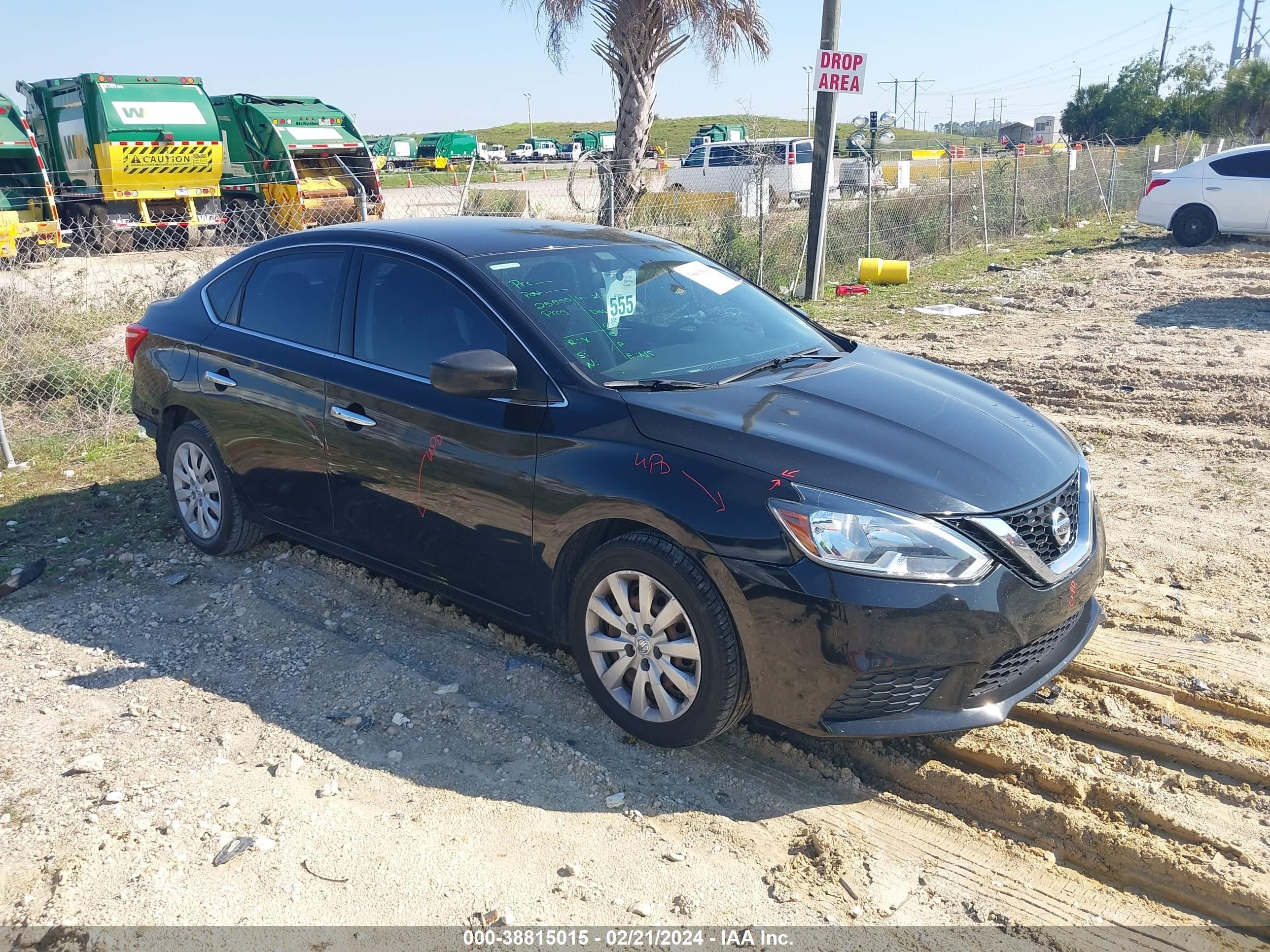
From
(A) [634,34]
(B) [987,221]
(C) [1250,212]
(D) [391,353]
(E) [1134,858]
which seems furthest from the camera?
(B) [987,221]

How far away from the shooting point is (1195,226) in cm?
1705

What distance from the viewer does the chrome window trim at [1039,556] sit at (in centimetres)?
316

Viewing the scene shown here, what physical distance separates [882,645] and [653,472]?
934 millimetres

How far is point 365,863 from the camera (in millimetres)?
3039

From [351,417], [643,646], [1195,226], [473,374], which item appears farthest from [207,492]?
[1195,226]

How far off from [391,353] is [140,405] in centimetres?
234

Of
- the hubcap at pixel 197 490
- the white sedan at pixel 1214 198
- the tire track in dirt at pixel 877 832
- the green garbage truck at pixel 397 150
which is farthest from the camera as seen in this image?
the green garbage truck at pixel 397 150

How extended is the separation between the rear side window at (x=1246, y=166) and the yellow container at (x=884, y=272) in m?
6.36

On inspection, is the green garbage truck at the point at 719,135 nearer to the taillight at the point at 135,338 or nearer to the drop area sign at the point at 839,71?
the drop area sign at the point at 839,71

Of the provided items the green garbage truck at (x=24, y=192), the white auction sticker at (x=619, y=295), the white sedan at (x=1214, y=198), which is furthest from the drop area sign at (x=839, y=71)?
the green garbage truck at (x=24, y=192)

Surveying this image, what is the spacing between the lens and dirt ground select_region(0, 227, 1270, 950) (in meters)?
2.88

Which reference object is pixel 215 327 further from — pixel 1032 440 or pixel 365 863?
pixel 1032 440

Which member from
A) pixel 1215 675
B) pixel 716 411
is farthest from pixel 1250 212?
pixel 716 411

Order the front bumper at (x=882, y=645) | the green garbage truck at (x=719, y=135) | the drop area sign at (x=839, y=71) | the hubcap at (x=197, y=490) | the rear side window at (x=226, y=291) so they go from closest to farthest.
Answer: the front bumper at (x=882, y=645), the rear side window at (x=226, y=291), the hubcap at (x=197, y=490), the drop area sign at (x=839, y=71), the green garbage truck at (x=719, y=135)
